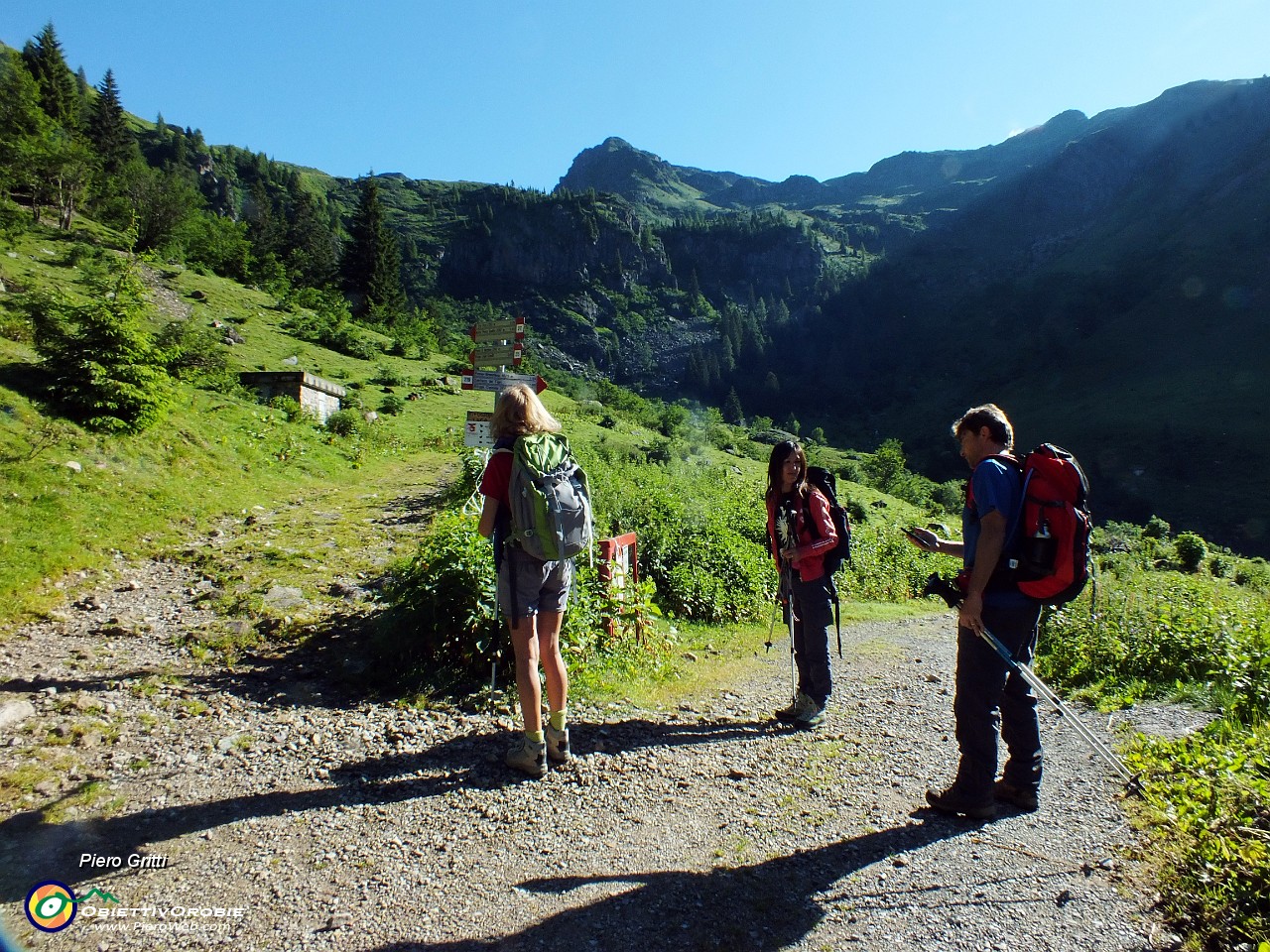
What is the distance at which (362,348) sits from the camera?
30266 millimetres

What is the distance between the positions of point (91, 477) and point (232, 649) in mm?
4719

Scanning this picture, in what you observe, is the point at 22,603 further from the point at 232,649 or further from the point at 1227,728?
the point at 1227,728

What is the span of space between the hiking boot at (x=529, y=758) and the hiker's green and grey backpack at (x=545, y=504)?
1128 mm

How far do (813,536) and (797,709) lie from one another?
140 centimetres

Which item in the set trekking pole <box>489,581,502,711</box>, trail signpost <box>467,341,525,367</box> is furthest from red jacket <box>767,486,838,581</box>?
trail signpost <box>467,341,525,367</box>

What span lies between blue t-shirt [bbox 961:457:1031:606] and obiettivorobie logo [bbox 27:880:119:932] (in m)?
4.27

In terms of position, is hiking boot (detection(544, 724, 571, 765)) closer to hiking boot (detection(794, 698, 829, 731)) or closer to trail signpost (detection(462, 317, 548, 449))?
hiking boot (detection(794, 698, 829, 731))

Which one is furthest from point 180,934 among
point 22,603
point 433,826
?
point 22,603

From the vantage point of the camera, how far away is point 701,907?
9.32ft

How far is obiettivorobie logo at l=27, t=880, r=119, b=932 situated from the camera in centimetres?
247

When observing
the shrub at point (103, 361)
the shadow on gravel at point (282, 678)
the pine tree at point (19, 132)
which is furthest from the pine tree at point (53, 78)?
the shadow on gravel at point (282, 678)

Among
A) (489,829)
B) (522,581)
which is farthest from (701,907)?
(522,581)

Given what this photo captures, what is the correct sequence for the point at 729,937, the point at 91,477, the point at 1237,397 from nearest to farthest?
the point at 729,937 < the point at 91,477 < the point at 1237,397

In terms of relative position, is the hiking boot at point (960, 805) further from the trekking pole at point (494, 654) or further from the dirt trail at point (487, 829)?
the trekking pole at point (494, 654)
